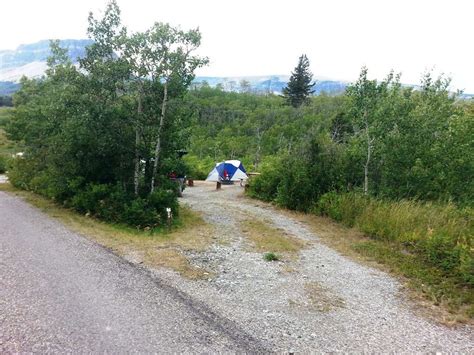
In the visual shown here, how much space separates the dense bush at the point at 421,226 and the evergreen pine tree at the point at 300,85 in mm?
39948

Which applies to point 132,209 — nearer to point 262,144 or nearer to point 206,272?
point 206,272

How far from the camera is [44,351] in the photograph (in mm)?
4066

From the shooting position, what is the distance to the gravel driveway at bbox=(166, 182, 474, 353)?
15.4ft

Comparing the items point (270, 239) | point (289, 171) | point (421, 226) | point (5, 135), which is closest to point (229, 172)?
Result: point (289, 171)

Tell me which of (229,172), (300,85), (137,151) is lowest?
(229,172)

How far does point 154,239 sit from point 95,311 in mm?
4013

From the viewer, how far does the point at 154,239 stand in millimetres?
9055

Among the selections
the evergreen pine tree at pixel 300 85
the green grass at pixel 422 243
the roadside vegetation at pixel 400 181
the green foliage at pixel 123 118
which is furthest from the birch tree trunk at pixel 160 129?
the evergreen pine tree at pixel 300 85

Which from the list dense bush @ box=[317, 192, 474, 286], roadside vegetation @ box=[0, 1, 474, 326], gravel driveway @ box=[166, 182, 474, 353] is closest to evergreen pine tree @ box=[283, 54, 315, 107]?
roadside vegetation @ box=[0, 1, 474, 326]

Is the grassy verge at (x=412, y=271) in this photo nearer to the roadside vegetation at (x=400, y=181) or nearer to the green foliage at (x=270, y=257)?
the roadside vegetation at (x=400, y=181)

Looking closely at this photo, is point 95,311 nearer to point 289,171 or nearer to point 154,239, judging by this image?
point 154,239

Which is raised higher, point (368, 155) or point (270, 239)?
point (368, 155)

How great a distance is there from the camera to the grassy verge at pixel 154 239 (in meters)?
7.36

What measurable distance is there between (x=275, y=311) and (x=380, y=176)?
8294 millimetres
